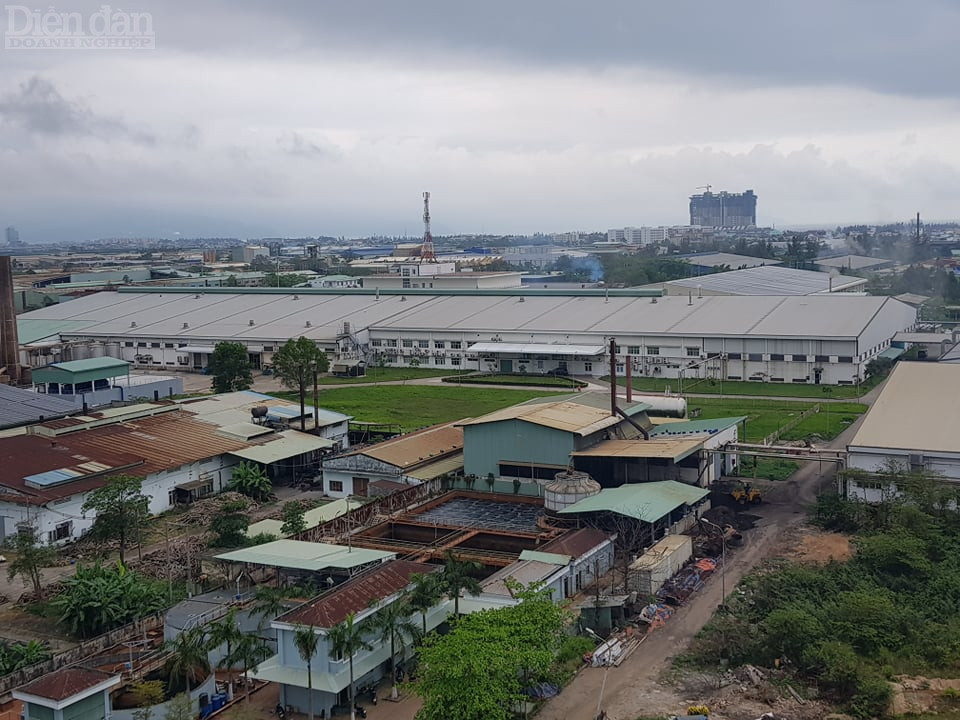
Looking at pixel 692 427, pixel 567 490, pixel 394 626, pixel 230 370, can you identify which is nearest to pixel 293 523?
pixel 567 490

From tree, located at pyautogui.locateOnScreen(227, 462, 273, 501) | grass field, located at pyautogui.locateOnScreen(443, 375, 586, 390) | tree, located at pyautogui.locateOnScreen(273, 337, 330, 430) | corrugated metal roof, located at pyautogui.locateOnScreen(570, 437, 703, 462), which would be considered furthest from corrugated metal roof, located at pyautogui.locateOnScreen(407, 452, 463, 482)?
grass field, located at pyautogui.locateOnScreen(443, 375, 586, 390)

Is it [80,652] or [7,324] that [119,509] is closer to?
[80,652]

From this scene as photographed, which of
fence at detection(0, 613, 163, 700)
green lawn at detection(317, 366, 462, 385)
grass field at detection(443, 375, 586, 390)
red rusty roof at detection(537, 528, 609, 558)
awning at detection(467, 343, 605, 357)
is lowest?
fence at detection(0, 613, 163, 700)

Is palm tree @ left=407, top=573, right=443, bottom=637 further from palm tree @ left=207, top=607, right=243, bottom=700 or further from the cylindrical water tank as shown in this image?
the cylindrical water tank

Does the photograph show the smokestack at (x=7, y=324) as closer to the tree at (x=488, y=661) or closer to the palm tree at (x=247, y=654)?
the palm tree at (x=247, y=654)

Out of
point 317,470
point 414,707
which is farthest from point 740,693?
point 317,470

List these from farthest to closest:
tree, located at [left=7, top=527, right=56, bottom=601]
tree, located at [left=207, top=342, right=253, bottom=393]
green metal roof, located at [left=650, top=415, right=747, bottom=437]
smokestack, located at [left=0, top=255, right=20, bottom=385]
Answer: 1. smokestack, located at [left=0, top=255, right=20, bottom=385]
2. tree, located at [left=207, top=342, right=253, bottom=393]
3. green metal roof, located at [left=650, top=415, right=747, bottom=437]
4. tree, located at [left=7, top=527, right=56, bottom=601]

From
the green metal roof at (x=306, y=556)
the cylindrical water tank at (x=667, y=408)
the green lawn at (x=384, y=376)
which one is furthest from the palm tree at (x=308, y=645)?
the green lawn at (x=384, y=376)
